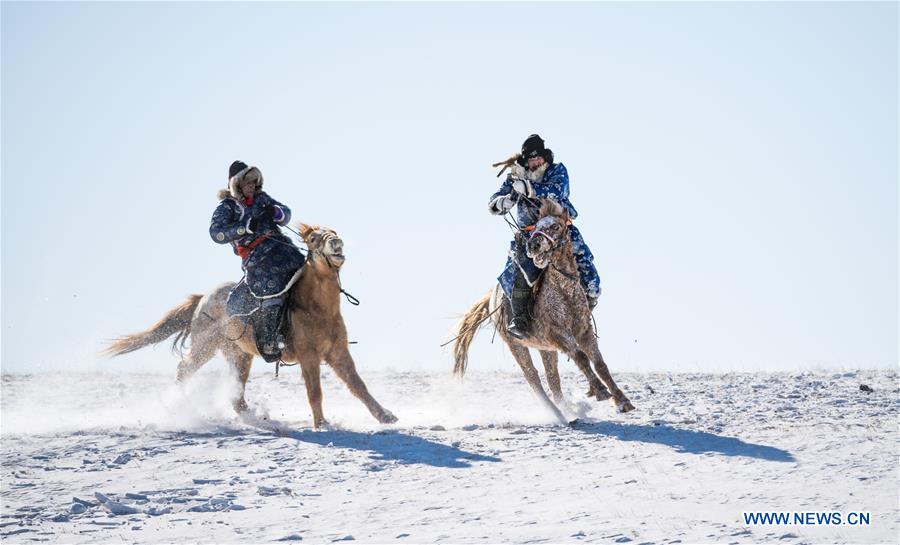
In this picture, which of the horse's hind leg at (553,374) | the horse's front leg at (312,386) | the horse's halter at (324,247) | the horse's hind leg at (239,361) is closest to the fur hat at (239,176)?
the horse's halter at (324,247)

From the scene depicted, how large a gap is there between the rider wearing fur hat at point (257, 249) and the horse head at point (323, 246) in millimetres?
272

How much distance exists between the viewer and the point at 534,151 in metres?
11.7

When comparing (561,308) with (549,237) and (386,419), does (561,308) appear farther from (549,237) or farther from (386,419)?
(386,419)

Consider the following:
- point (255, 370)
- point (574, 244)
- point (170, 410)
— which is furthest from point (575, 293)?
point (255, 370)

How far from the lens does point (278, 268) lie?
11.4m

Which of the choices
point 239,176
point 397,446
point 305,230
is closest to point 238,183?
point 239,176

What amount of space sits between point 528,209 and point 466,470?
3620mm

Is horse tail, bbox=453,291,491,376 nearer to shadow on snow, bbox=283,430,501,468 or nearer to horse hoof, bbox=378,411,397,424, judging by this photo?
horse hoof, bbox=378,411,397,424

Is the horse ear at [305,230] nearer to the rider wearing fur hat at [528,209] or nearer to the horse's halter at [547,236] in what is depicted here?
the rider wearing fur hat at [528,209]

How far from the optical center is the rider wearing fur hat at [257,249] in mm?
11281

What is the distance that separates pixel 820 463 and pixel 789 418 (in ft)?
8.07

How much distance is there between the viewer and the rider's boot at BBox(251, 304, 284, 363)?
11234mm

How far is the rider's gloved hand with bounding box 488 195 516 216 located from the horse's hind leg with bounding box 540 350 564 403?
1.68m

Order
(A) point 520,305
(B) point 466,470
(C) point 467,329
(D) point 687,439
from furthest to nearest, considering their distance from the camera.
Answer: (C) point 467,329
(A) point 520,305
(D) point 687,439
(B) point 466,470
